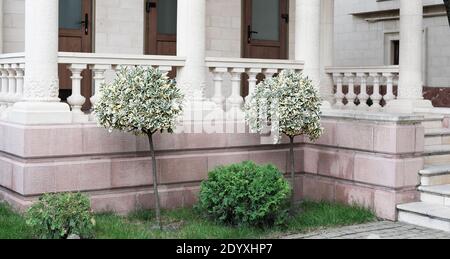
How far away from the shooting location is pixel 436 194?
932 cm

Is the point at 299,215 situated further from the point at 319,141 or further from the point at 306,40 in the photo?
the point at 306,40

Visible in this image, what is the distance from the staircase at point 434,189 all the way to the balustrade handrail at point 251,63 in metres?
2.26

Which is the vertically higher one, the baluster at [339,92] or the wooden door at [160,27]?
the wooden door at [160,27]

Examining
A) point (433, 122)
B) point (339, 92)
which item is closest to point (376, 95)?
point (339, 92)

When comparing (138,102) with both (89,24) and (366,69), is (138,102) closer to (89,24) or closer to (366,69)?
(89,24)

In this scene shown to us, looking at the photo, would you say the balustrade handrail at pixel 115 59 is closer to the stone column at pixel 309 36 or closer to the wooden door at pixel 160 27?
the stone column at pixel 309 36

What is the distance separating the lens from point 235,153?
10.1 meters

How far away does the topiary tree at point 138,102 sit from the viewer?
8.10 meters

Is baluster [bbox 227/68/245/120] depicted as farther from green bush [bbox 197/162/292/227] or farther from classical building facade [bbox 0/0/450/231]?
green bush [bbox 197/162/292/227]

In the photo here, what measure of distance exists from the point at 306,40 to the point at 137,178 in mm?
3487

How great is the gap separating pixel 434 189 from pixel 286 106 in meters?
2.30

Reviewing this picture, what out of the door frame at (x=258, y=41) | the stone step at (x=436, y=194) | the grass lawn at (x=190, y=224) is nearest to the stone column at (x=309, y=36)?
the grass lawn at (x=190, y=224)

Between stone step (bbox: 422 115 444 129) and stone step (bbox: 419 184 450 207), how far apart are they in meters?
2.06
